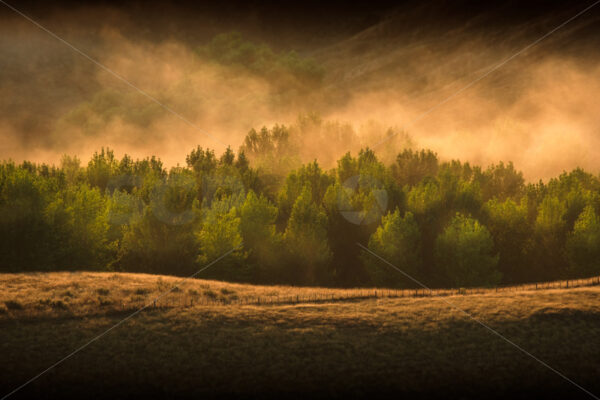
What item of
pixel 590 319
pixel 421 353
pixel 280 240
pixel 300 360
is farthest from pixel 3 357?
pixel 280 240

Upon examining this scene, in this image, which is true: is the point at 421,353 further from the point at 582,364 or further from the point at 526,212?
the point at 526,212

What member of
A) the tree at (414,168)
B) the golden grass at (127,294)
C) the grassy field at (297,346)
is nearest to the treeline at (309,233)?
the golden grass at (127,294)

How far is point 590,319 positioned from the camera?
41938 millimetres

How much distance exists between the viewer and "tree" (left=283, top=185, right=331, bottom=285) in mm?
74500

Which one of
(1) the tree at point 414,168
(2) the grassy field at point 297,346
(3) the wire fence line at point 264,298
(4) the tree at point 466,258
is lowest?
(2) the grassy field at point 297,346

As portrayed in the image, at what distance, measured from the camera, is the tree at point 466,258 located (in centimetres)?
7362

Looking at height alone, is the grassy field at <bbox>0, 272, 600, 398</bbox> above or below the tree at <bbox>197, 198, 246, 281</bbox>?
below

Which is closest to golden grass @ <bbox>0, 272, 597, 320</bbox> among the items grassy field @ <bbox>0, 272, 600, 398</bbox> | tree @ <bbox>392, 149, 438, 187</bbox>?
grassy field @ <bbox>0, 272, 600, 398</bbox>

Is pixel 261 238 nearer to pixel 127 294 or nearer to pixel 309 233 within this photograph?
pixel 309 233

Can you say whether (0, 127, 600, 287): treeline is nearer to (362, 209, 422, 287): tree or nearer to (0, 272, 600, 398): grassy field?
(362, 209, 422, 287): tree

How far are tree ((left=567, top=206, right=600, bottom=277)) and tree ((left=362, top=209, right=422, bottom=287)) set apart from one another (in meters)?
21.5

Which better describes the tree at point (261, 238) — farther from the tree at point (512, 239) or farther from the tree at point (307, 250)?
the tree at point (512, 239)

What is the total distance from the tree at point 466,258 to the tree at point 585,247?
1127 centimetres

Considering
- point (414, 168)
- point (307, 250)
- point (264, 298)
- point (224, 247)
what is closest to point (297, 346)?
point (264, 298)
